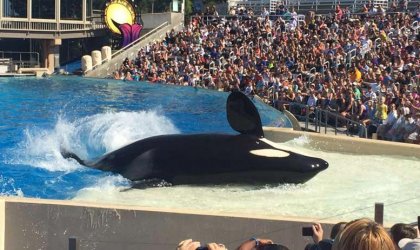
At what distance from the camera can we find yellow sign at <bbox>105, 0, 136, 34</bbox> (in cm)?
4031

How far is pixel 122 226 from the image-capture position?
609cm

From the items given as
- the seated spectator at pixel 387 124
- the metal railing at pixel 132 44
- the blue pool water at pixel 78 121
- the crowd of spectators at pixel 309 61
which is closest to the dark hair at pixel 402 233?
the blue pool water at pixel 78 121

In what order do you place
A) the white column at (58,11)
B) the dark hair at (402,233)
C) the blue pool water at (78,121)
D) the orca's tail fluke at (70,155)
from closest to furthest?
the dark hair at (402,233)
the orca's tail fluke at (70,155)
the blue pool water at (78,121)
the white column at (58,11)

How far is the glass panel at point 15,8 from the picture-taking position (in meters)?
41.1

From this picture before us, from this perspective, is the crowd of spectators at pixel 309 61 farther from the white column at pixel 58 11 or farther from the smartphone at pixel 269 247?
the smartphone at pixel 269 247

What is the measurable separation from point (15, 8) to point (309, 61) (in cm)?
2541

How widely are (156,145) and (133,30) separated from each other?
3143cm

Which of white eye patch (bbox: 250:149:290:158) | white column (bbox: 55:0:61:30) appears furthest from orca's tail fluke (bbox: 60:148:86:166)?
white column (bbox: 55:0:61:30)

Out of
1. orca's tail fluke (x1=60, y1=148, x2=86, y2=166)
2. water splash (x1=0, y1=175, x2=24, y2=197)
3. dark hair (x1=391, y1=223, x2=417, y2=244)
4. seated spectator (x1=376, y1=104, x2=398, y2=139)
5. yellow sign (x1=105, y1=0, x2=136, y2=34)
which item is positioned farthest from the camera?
yellow sign (x1=105, y1=0, x2=136, y2=34)

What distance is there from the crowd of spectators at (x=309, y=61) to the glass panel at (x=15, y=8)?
11251mm

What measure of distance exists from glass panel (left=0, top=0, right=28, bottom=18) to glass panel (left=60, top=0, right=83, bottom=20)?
275 centimetres

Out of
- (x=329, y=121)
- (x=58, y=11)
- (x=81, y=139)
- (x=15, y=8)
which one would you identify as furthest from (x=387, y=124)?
(x=15, y=8)

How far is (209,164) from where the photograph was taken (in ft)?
27.7

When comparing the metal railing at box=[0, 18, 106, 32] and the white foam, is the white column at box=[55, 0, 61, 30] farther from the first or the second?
the white foam
